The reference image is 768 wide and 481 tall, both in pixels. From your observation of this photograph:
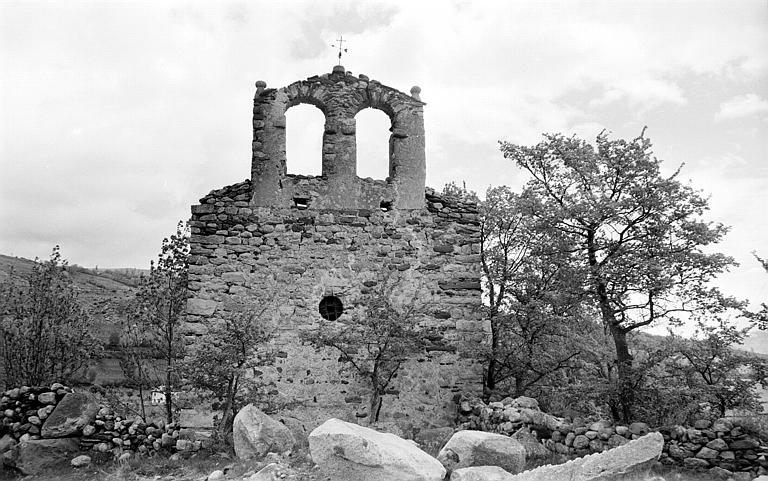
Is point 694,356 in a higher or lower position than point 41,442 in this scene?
higher

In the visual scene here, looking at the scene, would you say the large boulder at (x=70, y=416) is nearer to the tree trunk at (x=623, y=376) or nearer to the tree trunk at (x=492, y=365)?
the tree trunk at (x=492, y=365)

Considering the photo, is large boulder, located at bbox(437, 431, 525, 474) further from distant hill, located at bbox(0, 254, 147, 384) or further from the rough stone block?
distant hill, located at bbox(0, 254, 147, 384)

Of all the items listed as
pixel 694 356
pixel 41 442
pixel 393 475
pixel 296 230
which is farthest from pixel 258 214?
pixel 694 356

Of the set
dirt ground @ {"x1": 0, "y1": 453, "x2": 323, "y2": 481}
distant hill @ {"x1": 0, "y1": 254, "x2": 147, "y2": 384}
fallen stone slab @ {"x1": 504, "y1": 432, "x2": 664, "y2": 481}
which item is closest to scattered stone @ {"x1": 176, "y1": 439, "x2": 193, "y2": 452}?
dirt ground @ {"x1": 0, "y1": 453, "x2": 323, "y2": 481}

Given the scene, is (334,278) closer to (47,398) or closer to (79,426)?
(79,426)

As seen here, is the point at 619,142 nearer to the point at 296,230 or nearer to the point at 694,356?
the point at 694,356

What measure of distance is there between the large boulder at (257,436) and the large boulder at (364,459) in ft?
5.20

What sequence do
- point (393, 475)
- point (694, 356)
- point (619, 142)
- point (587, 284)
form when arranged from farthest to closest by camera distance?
point (619, 142)
point (587, 284)
point (694, 356)
point (393, 475)

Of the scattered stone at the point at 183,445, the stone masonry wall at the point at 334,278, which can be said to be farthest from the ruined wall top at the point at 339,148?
the scattered stone at the point at 183,445

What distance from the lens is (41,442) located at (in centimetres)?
896

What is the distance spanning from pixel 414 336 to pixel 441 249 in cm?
203

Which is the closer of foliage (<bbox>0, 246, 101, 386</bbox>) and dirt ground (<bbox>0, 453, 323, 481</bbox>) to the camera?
dirt ground (<bbox>0, 453, 323, 481</bbox>)

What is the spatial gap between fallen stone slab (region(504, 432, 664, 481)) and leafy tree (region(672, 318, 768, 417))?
140 inches

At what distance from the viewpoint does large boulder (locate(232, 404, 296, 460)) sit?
8328 millimetres
